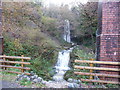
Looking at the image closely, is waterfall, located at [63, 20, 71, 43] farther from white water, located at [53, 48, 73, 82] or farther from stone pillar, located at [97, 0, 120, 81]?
stone pillar, located at [97, 0, 120, 81]

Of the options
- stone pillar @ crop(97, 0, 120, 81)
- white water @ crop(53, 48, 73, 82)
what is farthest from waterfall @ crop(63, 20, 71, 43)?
stone pillar @ crop(97, 0, 120, 81)

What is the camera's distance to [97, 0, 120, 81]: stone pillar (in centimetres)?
493

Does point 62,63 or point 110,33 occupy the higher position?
point 110,33

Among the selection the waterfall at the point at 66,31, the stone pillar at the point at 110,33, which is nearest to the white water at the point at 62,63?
the stone pillar at the point at 110,33

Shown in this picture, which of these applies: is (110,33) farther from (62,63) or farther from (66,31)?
(66,31)

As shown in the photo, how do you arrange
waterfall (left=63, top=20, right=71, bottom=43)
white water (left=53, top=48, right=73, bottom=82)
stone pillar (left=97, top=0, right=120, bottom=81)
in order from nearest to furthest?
stone pillar (left=97, top=0, right=120, bottom=81), white water (left=53, top=48, right=73, bottom=82), waterfall (left=63, top=20, right=71, bottom=43)

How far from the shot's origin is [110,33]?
16.4 ft

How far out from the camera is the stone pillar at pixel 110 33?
493 centimetres

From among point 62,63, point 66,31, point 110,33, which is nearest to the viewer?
point 110,33

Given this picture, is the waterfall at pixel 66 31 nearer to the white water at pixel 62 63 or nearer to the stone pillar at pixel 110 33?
the white water at pixel 62 63

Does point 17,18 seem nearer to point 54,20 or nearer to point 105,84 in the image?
point 54,20

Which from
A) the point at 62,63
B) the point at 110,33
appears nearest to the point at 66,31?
the point at 62,63

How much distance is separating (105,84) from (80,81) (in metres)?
0.92

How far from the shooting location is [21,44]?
33.6ft
